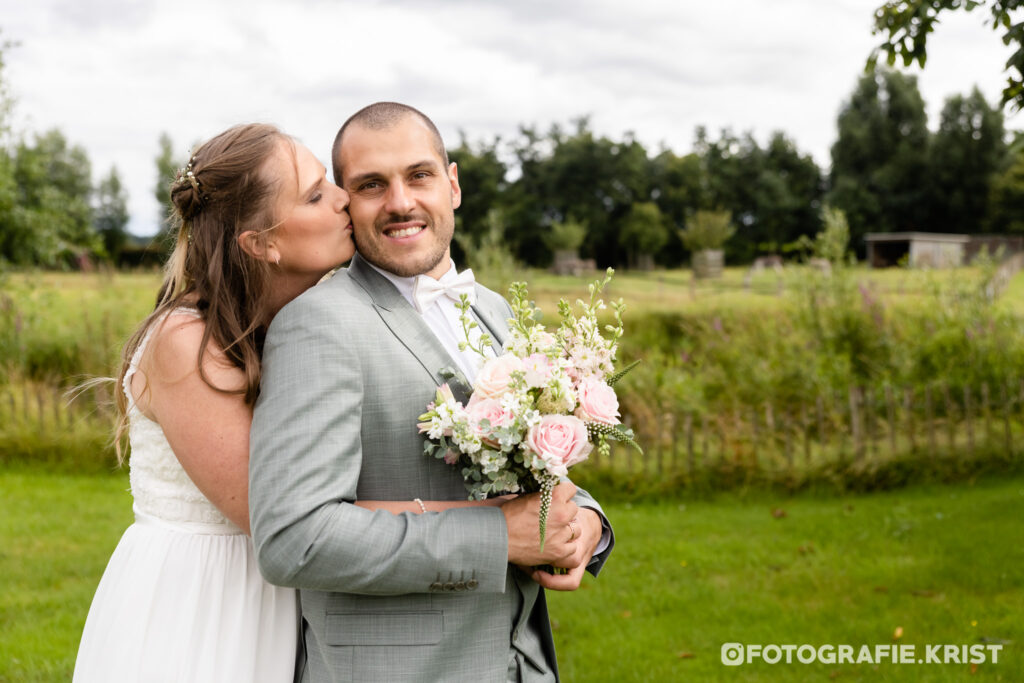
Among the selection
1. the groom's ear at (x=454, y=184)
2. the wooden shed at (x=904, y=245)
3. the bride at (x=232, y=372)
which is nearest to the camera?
the bride at (x=232, y=372)

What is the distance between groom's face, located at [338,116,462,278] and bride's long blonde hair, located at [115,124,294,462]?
25 cm

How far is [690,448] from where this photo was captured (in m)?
A: 10.7

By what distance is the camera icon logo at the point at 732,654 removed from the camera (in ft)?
19.5

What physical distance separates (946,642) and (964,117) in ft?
201

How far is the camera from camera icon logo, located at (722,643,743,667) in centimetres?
593

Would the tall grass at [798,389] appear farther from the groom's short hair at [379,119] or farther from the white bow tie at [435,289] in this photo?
the white bow tie at [435,289]

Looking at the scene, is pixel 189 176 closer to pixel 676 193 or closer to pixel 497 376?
pixel 497 376

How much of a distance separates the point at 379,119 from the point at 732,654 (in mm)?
4824

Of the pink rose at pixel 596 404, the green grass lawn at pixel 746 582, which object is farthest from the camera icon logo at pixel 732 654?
the pink rose at pixel 596 404

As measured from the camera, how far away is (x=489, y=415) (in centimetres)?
211

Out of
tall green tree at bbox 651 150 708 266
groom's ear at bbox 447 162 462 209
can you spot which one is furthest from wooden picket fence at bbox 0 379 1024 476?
tall green tree at bbox 651 150 708 266

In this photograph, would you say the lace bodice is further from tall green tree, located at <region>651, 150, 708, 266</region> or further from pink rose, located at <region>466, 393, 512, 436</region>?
tall green tree, located at <region>651, 150, 708, 266</region>

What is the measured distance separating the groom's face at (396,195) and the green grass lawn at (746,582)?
158 inches

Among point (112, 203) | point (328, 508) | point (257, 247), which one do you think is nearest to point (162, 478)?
point (257, 247)
